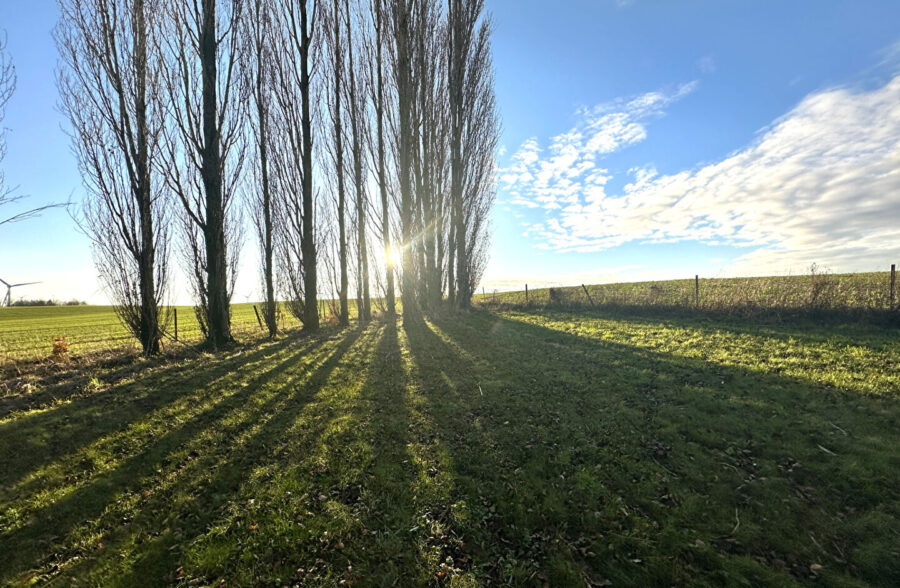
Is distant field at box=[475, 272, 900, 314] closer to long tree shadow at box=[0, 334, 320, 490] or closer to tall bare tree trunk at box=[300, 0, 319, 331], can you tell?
tall bare tree trunk at box=[300, 0, 319, 331]

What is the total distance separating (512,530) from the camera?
11.3 ft

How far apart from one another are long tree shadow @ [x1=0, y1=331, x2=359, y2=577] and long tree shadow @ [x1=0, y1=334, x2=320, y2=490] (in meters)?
0.54

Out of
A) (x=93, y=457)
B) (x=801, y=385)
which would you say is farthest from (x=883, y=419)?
(x=93, y=457)

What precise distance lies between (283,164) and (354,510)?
15900 millimetres

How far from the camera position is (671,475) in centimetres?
429

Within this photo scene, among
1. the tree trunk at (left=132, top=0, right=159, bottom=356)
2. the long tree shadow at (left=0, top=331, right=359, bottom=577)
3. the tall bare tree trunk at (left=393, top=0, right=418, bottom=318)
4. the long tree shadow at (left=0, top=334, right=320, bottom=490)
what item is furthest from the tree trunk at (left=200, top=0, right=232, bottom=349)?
the tall bare tree trunk at (left=393, top=0, right=418, bottom=318)

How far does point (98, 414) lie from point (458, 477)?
579 cm

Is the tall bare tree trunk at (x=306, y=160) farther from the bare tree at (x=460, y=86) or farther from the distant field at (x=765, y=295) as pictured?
the distant field at (x=765, y=295)

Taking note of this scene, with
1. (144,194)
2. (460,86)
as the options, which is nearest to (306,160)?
(144,194)

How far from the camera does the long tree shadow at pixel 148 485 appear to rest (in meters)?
3.07

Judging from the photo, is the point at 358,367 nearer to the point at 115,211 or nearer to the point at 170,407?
the point at 170,407

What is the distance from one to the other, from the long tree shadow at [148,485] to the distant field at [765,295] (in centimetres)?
1623

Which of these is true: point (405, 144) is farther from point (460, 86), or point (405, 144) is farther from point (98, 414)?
point (98, 414)

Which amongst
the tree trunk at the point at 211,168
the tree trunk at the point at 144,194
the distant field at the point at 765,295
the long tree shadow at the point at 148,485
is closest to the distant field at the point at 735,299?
the distant field at the point at 765,295
